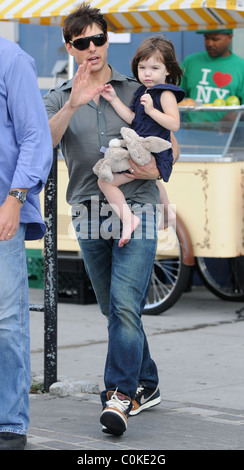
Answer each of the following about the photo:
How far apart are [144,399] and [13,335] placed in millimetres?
1100

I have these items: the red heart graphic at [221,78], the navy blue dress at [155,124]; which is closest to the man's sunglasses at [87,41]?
the navy blue dress at [155,124]

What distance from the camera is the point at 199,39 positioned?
10359 mm

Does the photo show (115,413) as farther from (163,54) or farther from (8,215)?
(163,54)

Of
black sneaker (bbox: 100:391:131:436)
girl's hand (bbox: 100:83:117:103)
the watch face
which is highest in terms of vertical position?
girl's hand (bbox: 100:83:117:103)

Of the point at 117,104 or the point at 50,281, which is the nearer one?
the point at 117,104

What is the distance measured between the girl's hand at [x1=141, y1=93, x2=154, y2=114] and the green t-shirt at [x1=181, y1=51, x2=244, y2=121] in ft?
14.9

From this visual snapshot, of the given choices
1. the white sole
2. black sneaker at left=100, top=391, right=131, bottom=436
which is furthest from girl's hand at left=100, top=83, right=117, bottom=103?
the white sole

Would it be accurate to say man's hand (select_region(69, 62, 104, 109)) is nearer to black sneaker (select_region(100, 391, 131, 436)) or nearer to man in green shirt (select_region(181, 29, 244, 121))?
black sneaker (select_region(100, 391, 131, 436))

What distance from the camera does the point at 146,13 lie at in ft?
29.8

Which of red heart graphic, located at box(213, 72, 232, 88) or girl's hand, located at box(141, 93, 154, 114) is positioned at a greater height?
red heart graphic, located at box(213, 72, 232, 88)

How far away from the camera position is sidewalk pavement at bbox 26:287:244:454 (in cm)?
456

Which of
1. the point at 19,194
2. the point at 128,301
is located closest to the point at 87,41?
the point at 19,194

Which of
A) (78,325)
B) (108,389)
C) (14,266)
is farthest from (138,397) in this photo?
(78,325)
